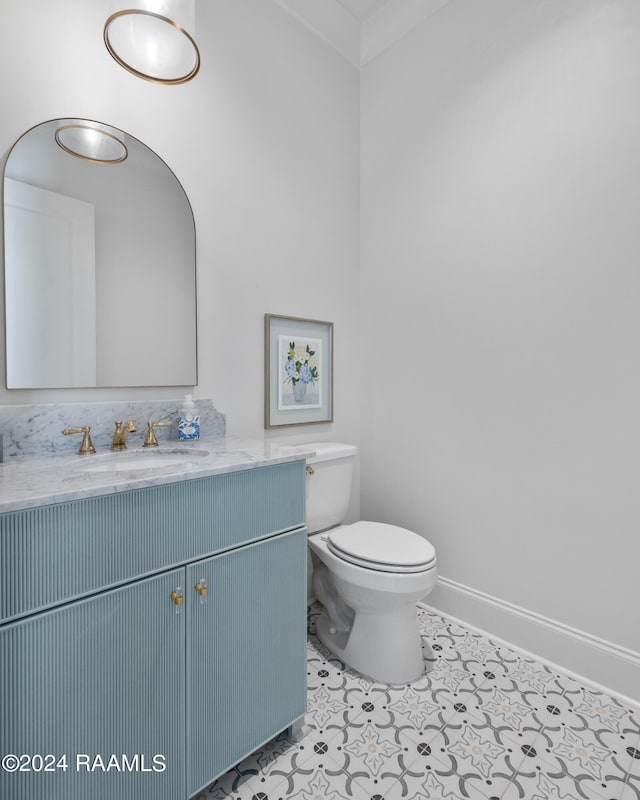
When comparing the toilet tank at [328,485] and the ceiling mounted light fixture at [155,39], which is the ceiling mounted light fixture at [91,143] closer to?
the ceiling mounted light fixture at [155,39]

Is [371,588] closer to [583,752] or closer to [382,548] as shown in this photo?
[382,548]

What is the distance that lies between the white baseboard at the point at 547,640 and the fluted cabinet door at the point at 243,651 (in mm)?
950

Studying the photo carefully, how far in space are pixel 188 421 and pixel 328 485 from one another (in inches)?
27.8

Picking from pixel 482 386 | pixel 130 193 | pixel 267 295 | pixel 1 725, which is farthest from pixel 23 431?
pixel 482 386

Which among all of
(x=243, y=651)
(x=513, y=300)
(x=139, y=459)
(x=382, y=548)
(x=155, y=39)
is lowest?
(x=243, y=651)

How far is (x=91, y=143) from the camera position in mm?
→ 1378

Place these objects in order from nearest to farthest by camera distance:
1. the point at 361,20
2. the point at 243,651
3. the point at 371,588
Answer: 1. the point at 243,651
2. the point at 371,588
3. the point at 361,20

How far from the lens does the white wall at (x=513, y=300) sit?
4.88ft

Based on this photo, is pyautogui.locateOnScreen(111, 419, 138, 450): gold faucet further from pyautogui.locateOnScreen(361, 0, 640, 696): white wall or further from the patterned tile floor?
pyautogui.locateOnScreen(361, 0, 640, 696): white wall

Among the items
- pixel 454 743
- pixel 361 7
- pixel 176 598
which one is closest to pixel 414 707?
pixel 454 743

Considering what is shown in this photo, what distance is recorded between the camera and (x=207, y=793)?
45.6 inches

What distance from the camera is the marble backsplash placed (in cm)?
123

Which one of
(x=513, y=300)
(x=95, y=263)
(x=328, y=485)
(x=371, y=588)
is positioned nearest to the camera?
(x=95, y=263)

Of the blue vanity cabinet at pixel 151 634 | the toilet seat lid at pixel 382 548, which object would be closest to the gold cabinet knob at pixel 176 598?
the blue vanity cabinet at pixel 151 634
